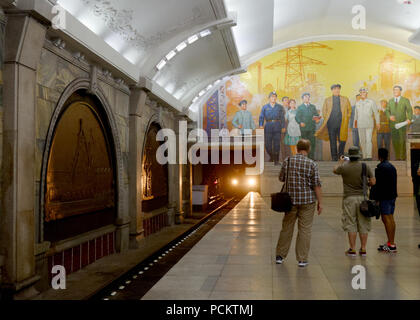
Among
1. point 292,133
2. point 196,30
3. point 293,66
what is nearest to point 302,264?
point 196,30

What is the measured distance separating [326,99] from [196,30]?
14.6 metres

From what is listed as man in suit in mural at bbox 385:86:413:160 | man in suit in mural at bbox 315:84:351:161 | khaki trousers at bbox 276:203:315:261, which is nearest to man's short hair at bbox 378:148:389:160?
khaki trousers at bbox 276:203:315:261

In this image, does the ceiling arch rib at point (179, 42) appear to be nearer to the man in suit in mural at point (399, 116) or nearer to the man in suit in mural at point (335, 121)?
the man in suit in mural at point (335, 121)

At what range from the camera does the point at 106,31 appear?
718 centimetres

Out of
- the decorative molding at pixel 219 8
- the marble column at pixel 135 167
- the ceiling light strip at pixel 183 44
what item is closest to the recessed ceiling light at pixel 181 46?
the ceiling light strip at pixel 183 44

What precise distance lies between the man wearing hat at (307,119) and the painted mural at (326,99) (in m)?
0.05

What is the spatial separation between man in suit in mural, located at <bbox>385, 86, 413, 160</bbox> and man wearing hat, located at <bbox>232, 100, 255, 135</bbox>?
7247 mm

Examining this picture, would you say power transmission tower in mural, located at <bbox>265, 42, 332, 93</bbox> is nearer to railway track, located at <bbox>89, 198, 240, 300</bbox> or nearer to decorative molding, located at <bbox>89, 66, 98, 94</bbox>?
railway track, located at <bbox>89, 198, 240, 300</bbox>

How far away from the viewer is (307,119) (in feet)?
72.8

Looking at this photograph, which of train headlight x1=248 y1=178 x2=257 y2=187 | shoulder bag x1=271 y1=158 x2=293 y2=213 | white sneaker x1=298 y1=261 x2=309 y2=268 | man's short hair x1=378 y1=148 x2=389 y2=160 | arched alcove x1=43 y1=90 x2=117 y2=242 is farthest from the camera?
train headlight x1=248 y1=178 x2=257 y2=187

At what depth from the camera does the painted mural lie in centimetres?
2181

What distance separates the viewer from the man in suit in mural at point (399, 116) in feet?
70.7
